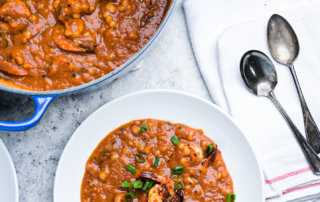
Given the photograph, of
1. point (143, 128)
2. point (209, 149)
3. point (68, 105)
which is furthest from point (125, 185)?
point (68, 105)

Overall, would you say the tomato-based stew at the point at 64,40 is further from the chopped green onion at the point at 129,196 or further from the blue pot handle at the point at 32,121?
the chopped green onion at the point at 129,196

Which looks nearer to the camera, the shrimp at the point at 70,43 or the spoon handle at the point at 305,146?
the shrimp at the point at 70,43

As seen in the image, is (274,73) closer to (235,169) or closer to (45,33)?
(235,169)

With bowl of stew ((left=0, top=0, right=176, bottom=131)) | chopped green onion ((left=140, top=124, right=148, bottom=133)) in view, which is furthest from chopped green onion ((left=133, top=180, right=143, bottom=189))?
bowl of stew ((left=0, top=0, right=176, bottom=131))

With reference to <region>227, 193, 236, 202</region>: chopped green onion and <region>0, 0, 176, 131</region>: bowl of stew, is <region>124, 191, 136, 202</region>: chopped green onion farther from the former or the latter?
<region>0, 0, 176, 131</region>: bowl of stew

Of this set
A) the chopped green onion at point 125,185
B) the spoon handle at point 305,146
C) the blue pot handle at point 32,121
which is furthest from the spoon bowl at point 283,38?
the blue pot handle at point 32,121

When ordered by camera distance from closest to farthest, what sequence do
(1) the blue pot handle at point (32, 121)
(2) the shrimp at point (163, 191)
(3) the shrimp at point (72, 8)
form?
(1) the blue pot handle at point (32, 121) < (3) the shrimp at point (72, 8) < (2) the shrimp at point (163, 191)
